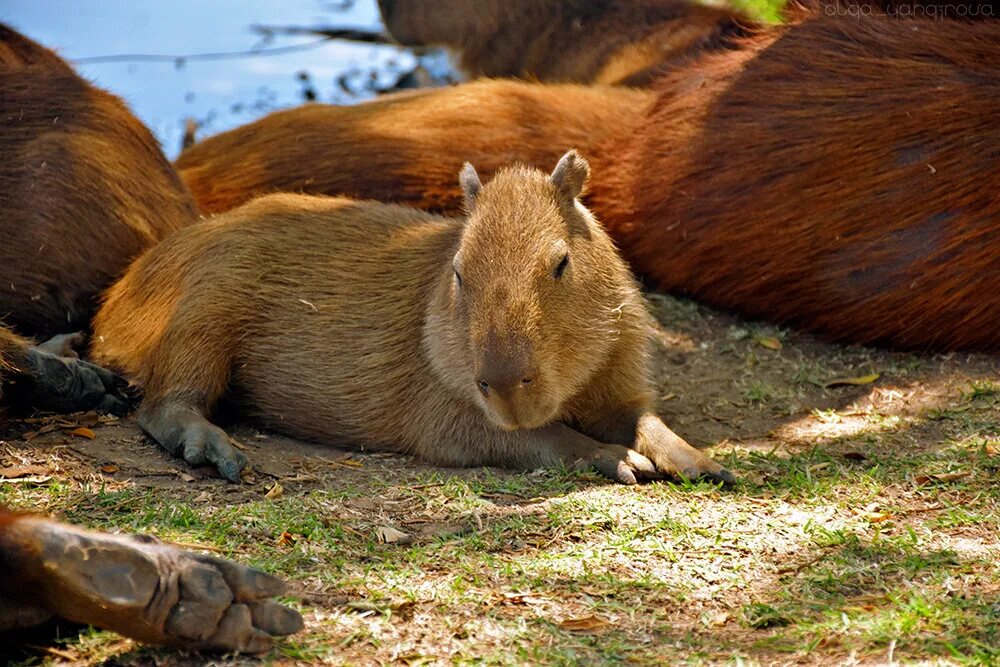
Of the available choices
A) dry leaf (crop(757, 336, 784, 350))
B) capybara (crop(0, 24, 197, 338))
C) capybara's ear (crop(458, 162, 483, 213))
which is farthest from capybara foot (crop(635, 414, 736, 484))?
capybara (crop(0, 24, 197, 338))

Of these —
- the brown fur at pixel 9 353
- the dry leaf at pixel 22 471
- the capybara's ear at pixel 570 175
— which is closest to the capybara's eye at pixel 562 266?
the capybara's ear at pixel 570 175

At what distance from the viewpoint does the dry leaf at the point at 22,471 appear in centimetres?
367

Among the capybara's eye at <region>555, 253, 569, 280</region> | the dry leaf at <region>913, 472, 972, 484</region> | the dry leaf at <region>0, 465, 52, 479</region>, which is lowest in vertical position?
the dry leaf at <region>913, 472, 972, 484</region>

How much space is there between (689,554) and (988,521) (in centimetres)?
88

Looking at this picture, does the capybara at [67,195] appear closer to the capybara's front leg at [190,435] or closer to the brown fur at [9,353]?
the brown fur at [9,353]

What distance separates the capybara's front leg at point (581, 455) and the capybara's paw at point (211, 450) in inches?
34.9

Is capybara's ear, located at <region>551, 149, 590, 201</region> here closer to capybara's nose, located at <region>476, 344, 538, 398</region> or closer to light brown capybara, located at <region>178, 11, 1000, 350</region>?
capybara's nose, located at <region>476, 344, 538, 398</region>

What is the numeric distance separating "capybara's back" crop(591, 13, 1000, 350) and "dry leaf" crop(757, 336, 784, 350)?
130 mm

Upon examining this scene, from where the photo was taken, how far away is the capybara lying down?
12.0 ft

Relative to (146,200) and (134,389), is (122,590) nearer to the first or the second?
(134,389)

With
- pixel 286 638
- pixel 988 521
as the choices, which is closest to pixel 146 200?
pixel 286 638

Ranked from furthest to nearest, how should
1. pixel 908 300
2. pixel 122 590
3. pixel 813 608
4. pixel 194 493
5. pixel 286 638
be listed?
pixel 908 300 → pixel 194 493 → pixel 813 608 → pixel 286 638 → pixel 122 590

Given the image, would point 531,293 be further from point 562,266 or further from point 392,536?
point 392,536

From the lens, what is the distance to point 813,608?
2.99 meters
